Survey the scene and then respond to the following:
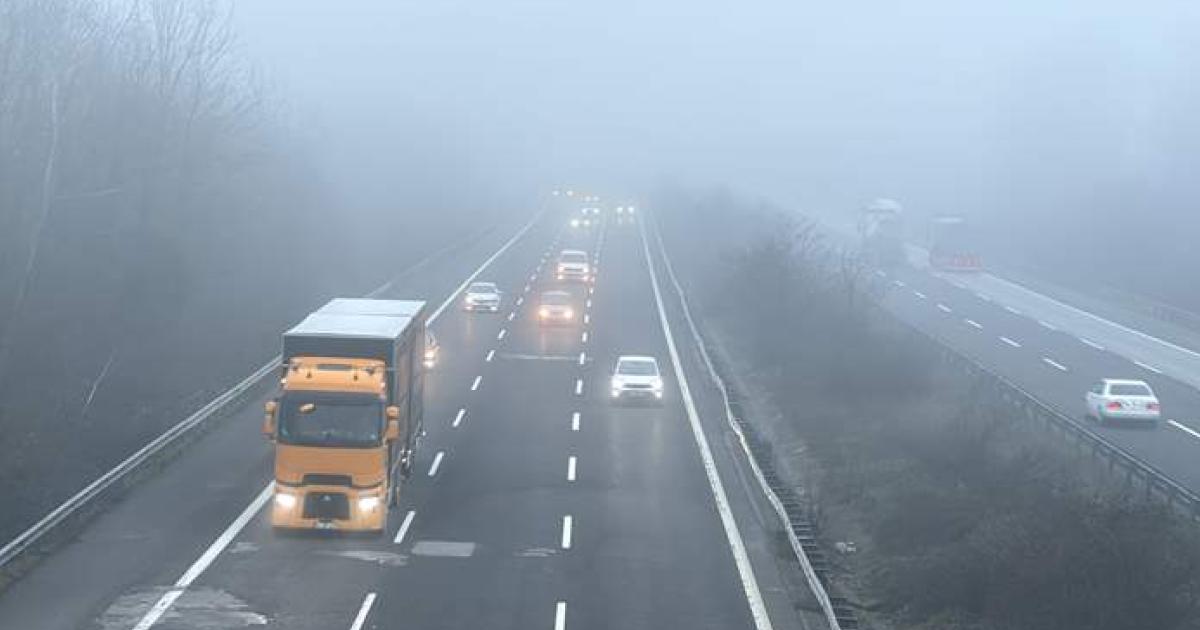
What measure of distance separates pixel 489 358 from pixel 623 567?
26894mm

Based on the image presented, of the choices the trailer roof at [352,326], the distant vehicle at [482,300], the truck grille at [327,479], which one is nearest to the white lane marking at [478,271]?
the distant vehicle at [482,300]

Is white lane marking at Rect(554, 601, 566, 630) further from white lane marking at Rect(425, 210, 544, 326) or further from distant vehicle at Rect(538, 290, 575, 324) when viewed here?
distant vehicle at Rect(538, 290, 575, 324)

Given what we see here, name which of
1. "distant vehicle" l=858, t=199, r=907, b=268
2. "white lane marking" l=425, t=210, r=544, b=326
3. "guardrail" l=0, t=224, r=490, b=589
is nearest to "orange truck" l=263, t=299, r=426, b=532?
"guardrail" l=0, t=224, r=490, b=589

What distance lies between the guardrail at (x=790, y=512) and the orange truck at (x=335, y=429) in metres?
7.38

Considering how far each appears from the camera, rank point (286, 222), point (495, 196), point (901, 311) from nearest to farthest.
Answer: point (901, 311) < point (286, 222) < point (495, 196)

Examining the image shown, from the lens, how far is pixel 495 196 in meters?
160

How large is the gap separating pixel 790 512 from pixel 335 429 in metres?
9.46

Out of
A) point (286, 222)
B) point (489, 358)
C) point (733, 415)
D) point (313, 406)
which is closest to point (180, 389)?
A: point (489, 358)

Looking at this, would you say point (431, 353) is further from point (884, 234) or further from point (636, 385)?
point (884, 234)

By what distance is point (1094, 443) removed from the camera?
33.5 meters

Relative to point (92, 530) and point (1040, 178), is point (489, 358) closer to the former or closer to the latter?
point (92, 530)

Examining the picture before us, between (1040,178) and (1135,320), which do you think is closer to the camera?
(1135,320)

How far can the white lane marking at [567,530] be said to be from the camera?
86.8 feet

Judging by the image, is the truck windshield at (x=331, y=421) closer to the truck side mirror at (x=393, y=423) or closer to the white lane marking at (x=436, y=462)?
the truck side mirror at (x=393, y=423)
